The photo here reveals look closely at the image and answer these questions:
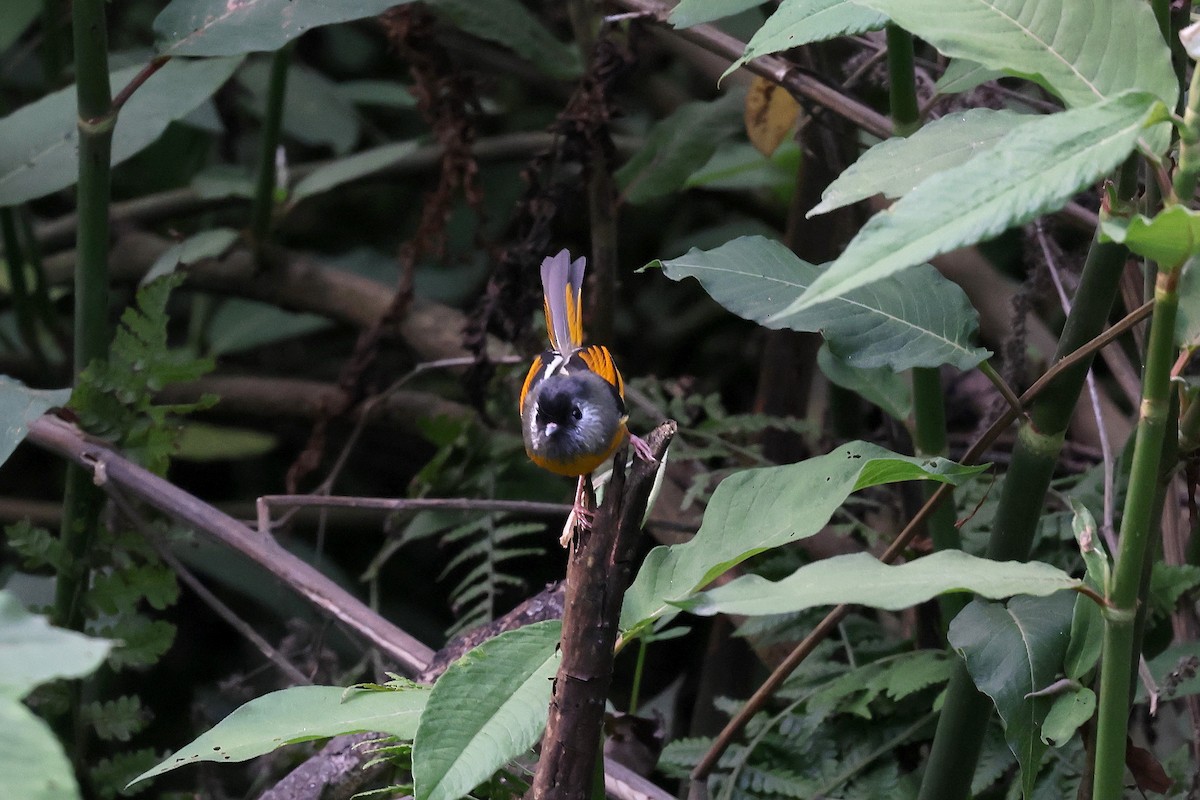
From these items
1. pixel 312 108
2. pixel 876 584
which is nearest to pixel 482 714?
pixel 876 584

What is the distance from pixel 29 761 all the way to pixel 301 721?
422mm

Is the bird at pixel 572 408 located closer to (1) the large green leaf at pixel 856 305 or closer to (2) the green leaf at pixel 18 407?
(1) the large green leaf at pixel 856 305

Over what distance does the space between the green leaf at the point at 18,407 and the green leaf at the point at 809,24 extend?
85cm

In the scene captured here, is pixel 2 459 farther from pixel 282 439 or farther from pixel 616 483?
pixel 282 439

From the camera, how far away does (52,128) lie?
63.1 inches

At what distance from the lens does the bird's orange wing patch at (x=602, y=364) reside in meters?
1.33

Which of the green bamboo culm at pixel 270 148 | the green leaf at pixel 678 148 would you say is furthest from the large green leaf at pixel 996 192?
the green bamboo culm at pixel 270 148

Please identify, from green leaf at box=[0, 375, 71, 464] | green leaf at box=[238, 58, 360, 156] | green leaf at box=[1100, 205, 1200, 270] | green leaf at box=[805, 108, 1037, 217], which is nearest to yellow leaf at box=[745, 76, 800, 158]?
green leaf at box=[805, 108, 1037, 217]

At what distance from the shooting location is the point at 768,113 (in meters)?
1.75

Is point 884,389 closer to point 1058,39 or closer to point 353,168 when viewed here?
point 1058,39

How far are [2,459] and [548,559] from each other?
1573 millimetres

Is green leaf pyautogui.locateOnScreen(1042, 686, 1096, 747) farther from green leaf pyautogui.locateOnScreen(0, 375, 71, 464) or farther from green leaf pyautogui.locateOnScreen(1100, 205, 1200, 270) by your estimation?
green leaf pyautogui.locateOnScreen(0, 375, 71, 464)

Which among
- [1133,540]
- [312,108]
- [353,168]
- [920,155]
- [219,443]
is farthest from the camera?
[312,108]

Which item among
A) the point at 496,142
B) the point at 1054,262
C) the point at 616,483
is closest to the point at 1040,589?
the point at 616,483
